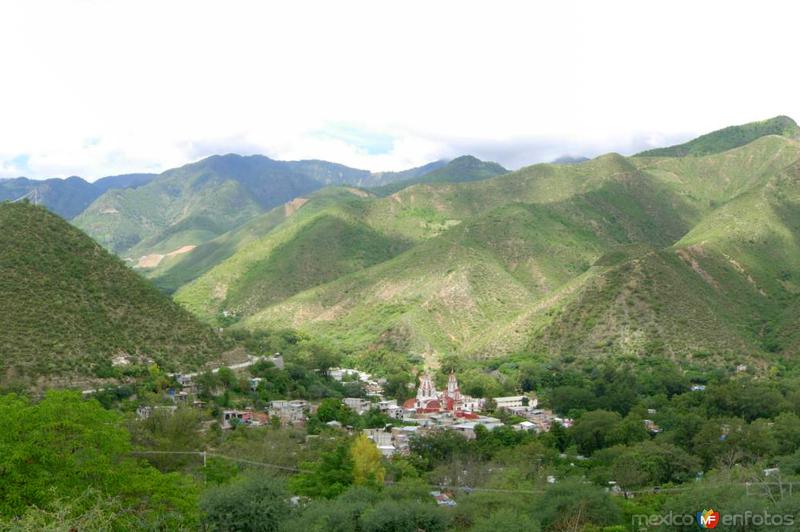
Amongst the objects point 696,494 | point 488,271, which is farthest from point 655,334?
point 696,494

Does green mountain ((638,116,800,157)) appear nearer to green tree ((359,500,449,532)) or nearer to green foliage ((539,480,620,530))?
green foliage ((539,480,620,530))

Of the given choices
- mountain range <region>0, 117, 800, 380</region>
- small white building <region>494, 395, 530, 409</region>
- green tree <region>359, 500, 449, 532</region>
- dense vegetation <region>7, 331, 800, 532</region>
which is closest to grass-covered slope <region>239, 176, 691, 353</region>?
mountain range <region>0, 117, 800, 380</region>

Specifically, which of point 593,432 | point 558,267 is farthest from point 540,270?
point 593,432

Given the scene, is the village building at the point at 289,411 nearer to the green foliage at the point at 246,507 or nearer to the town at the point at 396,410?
the town at the point at 396,410

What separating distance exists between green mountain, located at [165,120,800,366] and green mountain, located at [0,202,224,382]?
38095 mm

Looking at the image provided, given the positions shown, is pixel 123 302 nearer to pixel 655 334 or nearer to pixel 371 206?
pixel 655 334

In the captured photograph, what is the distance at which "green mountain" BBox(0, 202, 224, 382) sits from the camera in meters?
45.4

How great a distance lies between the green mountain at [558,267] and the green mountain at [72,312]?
38095 mm

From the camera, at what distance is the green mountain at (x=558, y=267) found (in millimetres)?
78875

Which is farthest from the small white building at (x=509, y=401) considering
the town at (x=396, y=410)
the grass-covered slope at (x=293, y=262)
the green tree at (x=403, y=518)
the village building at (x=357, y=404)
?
the grass-covered slope at (x=293, y=262)

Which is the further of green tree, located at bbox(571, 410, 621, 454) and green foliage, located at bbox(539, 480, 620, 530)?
green tree, located at bbox(571, 410, 621, 454)

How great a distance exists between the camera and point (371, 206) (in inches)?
5969

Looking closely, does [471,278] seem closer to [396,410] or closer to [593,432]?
[396,410]

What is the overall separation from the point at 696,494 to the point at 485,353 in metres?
56.4
